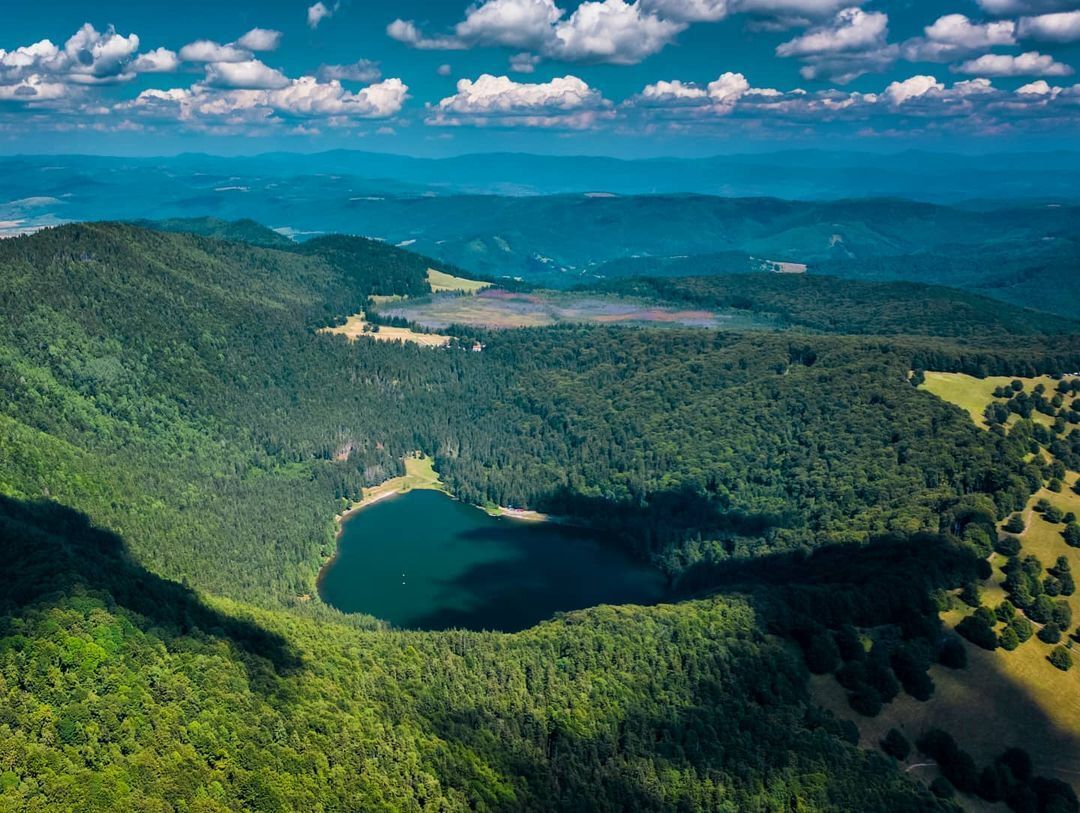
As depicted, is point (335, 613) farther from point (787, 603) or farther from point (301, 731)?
point (787, 603)

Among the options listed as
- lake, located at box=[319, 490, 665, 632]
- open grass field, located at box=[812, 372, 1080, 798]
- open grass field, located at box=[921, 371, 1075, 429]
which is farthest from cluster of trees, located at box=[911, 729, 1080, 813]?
open grass field, located at box=[921, 371, 1075, 429]

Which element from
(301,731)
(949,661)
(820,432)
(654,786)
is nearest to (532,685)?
(654,786)

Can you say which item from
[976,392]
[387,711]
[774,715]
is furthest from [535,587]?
[976,392]

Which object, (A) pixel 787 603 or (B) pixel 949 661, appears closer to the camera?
(B) pixel 949 661

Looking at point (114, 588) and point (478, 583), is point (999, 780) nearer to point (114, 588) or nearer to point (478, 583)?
point (478, 583)

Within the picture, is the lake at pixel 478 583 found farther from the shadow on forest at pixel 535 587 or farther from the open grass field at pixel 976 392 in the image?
the open grass field at pixel 976 392

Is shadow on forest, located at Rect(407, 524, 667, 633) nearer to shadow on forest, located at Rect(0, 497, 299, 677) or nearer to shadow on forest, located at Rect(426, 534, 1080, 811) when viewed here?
shadow on forest, located at Rect(426, 534, 1080, 811)
